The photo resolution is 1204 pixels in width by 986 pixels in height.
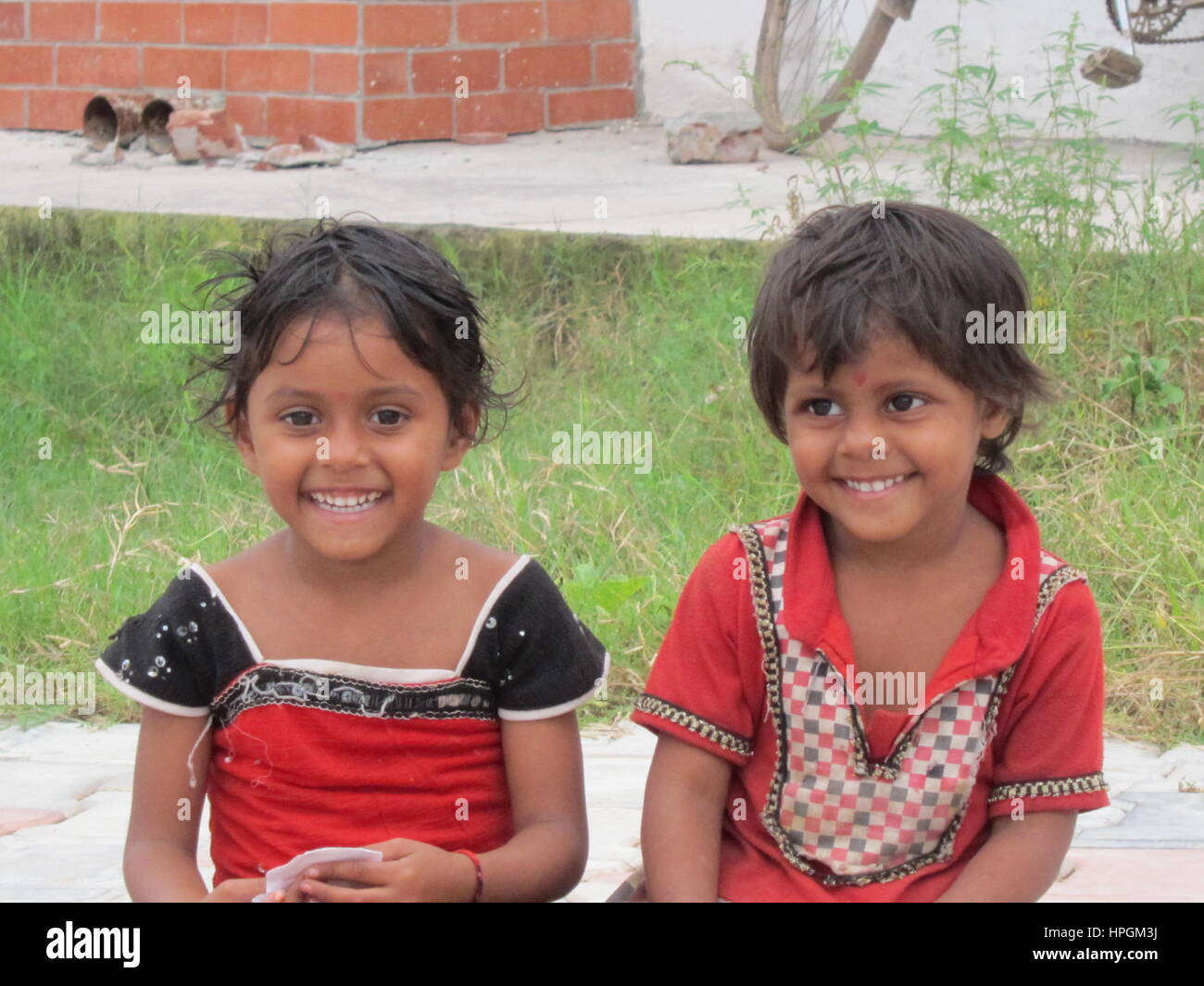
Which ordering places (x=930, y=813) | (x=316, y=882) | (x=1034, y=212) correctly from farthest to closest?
(x=1034, y=212) < (x=930, y=813) < (x=316, y=882)

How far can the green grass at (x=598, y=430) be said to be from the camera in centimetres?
364

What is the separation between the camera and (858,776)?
2.01 metres

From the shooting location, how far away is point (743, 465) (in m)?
4.22

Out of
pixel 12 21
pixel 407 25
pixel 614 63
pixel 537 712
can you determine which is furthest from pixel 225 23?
pixel 537 712

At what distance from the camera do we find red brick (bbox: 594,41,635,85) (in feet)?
23.0

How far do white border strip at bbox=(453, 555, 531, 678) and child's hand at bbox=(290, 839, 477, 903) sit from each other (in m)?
0.25

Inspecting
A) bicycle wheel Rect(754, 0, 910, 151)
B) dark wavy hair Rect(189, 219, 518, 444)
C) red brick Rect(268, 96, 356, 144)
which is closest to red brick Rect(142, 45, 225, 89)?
red brick Rect(268, 96, 356, 144)

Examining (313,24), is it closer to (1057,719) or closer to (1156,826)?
(1156,826)

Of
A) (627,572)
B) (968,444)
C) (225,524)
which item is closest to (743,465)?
(627,572)

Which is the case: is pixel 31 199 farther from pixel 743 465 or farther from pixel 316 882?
pixel 316 882

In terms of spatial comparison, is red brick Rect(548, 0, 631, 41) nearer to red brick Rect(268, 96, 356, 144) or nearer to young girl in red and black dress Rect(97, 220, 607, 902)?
red brick Rect(268, 96, 356, 144)

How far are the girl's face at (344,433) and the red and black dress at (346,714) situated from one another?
0.17 m

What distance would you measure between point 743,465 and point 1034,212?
1.44m
